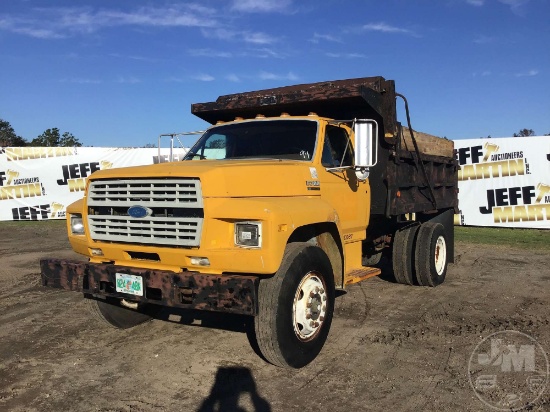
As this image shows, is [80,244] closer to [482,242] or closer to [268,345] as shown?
[268,345]

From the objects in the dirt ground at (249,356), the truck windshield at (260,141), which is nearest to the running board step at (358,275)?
the dirt ground at (249,356)

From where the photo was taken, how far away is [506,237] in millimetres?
13602

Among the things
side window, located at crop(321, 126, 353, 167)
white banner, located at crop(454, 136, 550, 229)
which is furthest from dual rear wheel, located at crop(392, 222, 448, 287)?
white banner, located at crop(454, 136, 550, 229)

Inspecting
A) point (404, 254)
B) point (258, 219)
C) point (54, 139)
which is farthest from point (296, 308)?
point (54, 139)

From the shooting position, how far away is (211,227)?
395cm

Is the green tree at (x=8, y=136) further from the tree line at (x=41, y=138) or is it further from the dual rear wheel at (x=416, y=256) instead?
the dual rear wheel at (x=416, y=256)

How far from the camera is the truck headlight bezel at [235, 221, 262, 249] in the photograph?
12.7 feet

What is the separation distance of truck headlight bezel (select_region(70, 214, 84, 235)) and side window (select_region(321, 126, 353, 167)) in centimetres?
262

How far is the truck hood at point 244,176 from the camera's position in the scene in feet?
13.3

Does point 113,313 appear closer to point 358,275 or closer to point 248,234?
point 248,234

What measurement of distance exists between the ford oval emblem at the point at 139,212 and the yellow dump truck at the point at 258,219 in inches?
0.5

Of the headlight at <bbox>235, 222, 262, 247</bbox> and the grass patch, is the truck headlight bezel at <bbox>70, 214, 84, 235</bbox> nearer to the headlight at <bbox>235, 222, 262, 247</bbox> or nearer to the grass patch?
the headlight at <bbox>235, 222, 262, 247</bbox>

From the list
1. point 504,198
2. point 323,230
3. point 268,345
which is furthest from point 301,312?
point 504,198

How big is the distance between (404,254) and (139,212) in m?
4.63
